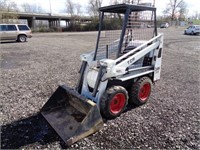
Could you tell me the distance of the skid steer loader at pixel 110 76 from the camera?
300 centimetres

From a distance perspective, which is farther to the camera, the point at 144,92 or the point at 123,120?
the point at 144,92

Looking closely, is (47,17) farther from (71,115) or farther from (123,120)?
(123,120)

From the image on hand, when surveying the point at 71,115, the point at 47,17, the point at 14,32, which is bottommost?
the point at 71,115

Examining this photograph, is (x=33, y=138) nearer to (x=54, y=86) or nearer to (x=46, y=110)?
(x=46, y=110)

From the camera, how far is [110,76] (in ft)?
10.2

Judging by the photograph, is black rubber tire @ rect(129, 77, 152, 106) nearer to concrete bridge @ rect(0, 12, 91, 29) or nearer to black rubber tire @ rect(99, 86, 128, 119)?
black rubber tire @ rect(99, 86, 128, 119)

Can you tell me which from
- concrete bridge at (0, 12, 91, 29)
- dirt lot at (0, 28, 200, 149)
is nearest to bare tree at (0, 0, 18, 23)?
concrete bridge at (0, 12, 91, 29)

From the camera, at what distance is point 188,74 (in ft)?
21.0

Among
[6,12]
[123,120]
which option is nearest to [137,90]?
[123,120]

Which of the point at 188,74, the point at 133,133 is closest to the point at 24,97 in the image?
the point at 133,133

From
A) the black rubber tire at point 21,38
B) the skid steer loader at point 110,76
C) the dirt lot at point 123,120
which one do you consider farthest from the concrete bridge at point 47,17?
the skid steer loader at point 110,76

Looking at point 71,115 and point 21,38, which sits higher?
point 21,38

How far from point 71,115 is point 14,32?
1420cm

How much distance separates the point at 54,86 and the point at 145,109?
8.73 feet
